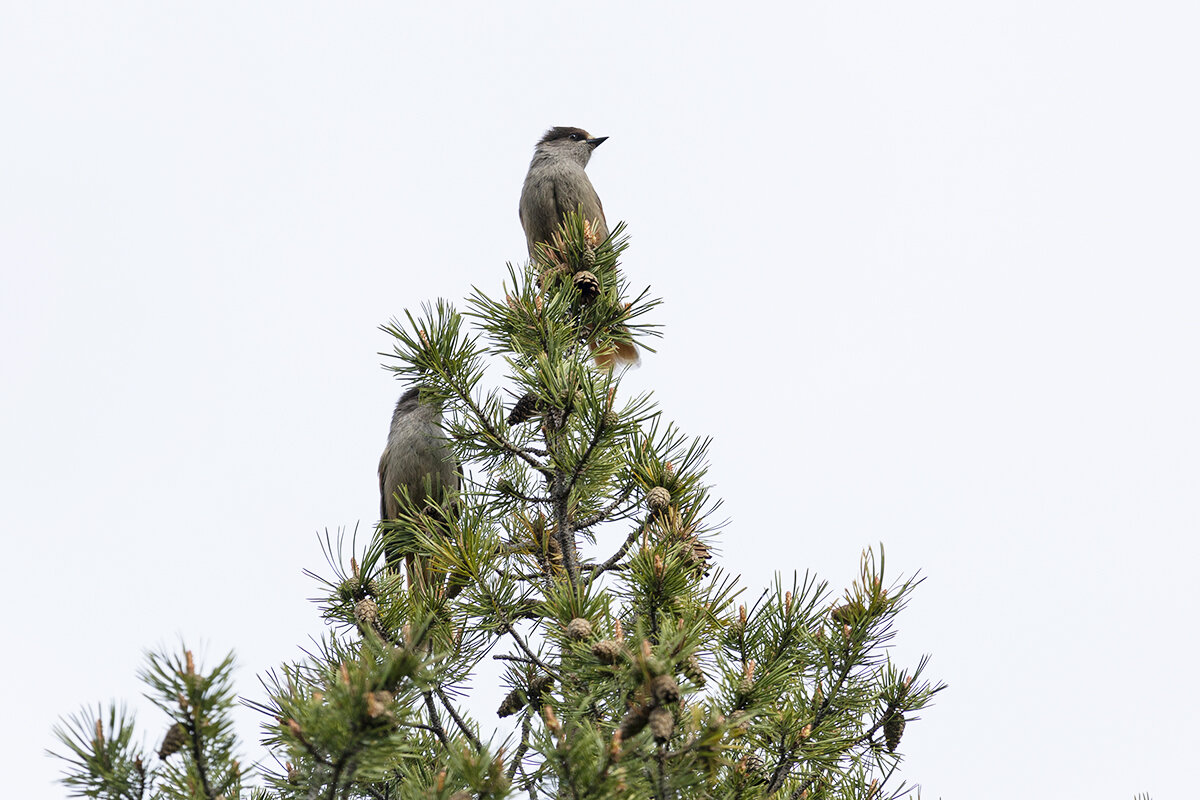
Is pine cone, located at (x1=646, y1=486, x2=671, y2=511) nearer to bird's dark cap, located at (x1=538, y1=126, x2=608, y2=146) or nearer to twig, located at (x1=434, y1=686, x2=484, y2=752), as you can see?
twig, located at (x1=434, y1=686, x2=484, y2=752)

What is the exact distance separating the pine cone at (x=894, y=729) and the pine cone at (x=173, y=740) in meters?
2.10

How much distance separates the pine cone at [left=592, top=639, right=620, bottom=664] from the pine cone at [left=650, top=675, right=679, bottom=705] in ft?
1.27

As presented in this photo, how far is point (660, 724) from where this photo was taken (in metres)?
1.96

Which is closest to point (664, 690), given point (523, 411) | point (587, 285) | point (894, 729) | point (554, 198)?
point (894, 729)

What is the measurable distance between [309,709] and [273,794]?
1.09 m

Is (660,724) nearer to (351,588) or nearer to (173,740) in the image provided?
(173,740)

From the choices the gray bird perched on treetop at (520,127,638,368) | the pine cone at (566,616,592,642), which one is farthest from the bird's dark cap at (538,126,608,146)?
the pine cone at (566,616,592,642)

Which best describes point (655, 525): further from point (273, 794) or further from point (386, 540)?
point (273, 794)

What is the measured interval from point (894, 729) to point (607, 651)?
1226 millimetres

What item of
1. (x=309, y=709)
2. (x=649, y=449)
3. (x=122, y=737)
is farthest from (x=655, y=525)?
(x=122, y=737)

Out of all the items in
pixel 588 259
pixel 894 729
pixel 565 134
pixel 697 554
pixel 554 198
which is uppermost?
pixel 565 134

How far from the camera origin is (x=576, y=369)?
127 inches

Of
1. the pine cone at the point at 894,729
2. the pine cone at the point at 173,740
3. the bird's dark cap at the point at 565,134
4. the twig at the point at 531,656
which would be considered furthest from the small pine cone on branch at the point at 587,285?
the bird's dark cap at the point at 565,134

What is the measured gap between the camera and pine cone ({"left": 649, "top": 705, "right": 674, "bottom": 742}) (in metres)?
1.96
